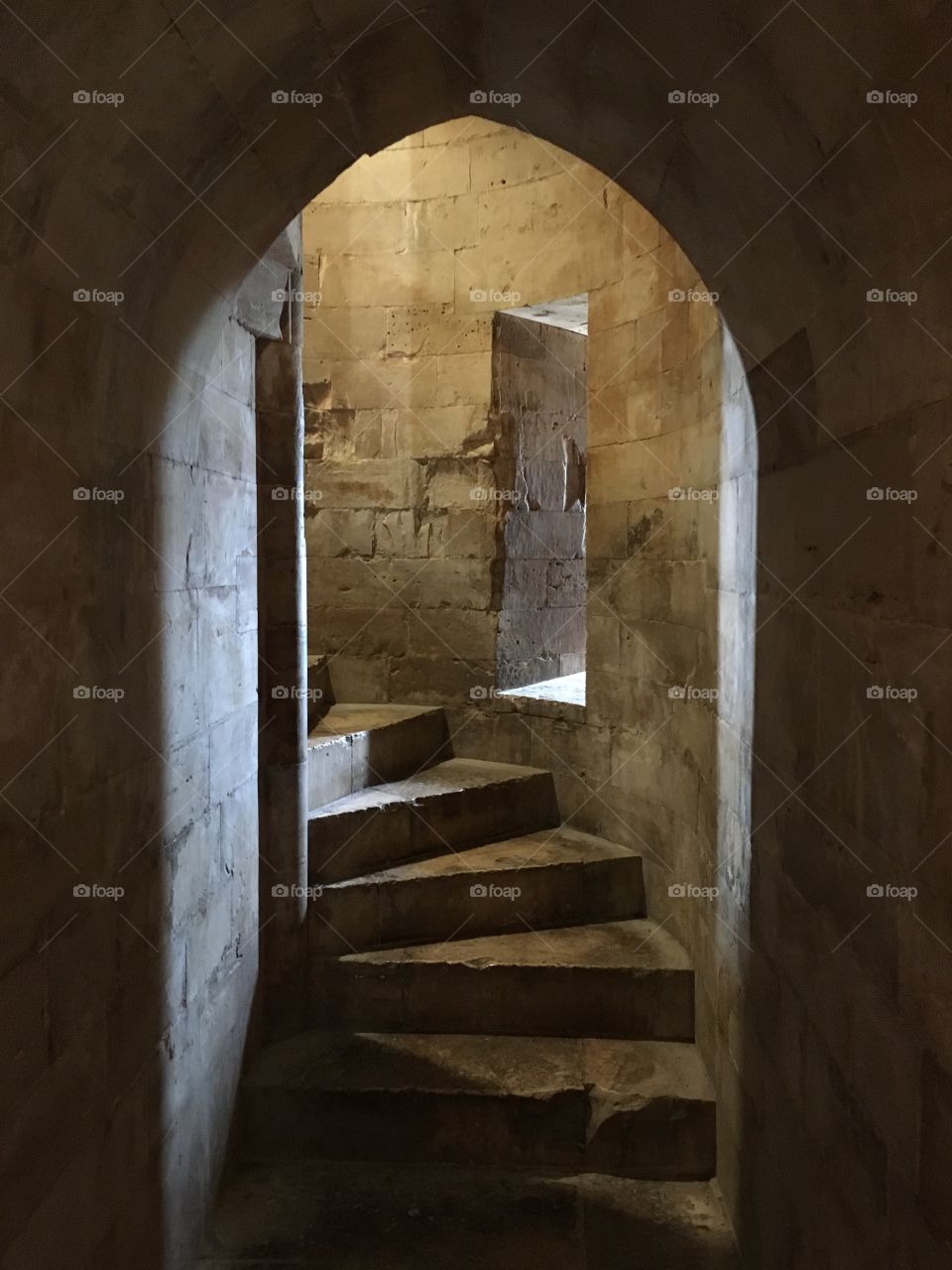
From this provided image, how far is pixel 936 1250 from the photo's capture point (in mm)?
1693

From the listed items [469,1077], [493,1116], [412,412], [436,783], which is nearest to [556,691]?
[436,783]

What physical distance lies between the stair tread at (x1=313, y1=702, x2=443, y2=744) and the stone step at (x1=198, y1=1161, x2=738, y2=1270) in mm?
2048

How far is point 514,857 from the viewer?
495cm

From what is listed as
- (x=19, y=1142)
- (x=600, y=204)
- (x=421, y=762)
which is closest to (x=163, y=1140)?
(x=19, y=1142)

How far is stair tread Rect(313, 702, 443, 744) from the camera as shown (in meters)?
5.35

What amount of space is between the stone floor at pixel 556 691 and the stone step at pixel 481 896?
37.1 inches

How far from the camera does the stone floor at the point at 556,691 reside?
582 centimetres
